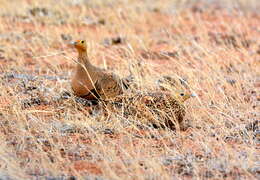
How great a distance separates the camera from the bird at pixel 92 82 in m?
6.34

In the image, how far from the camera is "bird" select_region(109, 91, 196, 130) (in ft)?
19.1

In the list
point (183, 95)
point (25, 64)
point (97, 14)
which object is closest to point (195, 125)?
point (183, 95)

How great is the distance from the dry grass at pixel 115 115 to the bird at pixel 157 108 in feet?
0.38

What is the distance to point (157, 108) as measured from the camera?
5863 millimetres

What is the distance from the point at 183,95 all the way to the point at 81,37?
192 inches

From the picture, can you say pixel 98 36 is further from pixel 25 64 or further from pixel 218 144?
pixel 218 144

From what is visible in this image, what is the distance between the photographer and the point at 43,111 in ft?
19.7

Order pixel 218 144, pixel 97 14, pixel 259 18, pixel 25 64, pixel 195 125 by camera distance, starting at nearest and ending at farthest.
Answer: pixel 218 144 < pixel 195 125 < pixel 25 64 < pixel 97 14 < pixel 259 18

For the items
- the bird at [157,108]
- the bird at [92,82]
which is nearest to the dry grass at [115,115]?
the bird at [157,108]

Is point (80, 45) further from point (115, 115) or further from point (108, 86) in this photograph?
point (115, 115)

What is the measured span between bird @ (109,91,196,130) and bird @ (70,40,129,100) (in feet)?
1.38

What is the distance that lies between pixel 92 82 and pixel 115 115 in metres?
0.41

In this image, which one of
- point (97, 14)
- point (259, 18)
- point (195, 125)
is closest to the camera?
point (195, 125)

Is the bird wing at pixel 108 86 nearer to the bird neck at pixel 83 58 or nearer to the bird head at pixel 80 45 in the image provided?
the bird neck at pixel 83 58
